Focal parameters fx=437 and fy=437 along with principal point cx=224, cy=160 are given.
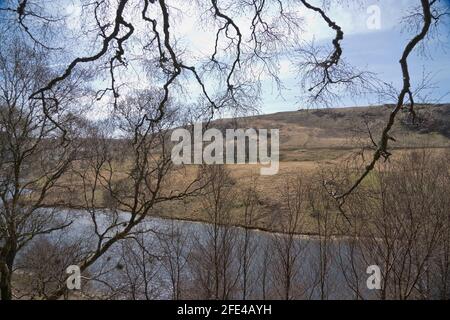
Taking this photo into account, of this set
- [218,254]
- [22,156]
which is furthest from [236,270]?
[22,156]

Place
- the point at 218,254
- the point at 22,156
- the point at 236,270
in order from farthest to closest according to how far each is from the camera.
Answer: the point at 236,270 < the point at 218,254 < the point at 22,156

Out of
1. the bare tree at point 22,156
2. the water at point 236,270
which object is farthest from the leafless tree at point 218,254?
the bare tree at point 22,156

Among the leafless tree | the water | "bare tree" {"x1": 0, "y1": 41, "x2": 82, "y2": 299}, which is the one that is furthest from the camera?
the water

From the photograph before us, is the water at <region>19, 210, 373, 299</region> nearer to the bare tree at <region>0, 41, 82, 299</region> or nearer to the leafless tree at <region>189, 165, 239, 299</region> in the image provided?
the leafless tree at <region>189, 165, 239, 299</region>

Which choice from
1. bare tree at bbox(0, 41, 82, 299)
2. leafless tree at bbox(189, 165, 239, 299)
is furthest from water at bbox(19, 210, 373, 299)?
bare tree at bbox(0, 41, 82, 299)

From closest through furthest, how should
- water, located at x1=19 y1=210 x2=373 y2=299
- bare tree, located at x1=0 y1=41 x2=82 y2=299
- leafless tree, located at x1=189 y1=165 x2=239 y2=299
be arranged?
bare tree, located at x1=0 y1=41 x2=82 y2=299 < leafless tree, located at x1=189 y1=165 x2=239 y2=299 < water, located at x1=19 y1=210 x2=373 y2=299

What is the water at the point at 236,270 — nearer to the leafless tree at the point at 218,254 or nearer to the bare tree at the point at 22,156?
the leafless tree at the point at 218,254

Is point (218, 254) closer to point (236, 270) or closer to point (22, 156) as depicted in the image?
point (236, 270)

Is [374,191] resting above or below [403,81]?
below
